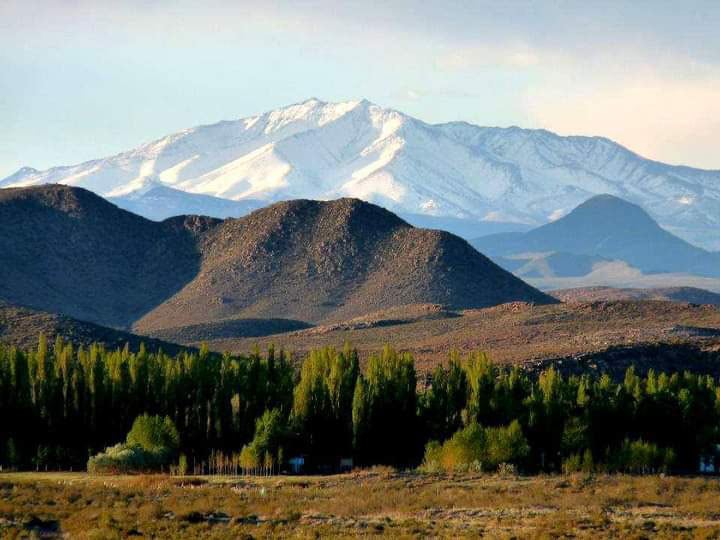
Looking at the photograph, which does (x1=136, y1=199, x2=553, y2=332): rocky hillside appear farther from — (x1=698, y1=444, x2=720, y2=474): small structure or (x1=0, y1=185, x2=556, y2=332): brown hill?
(x1=698, y1=444, x2=720, y2=474): small structure

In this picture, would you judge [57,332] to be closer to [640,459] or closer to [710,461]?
[710,461]

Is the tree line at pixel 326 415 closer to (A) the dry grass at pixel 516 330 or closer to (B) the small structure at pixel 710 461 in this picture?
(B) the small structure at pixel 710 461

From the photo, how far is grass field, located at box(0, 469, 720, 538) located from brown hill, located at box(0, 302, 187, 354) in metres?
56.9

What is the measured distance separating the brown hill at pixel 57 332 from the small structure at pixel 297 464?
4879cm

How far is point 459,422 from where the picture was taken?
73.4 m

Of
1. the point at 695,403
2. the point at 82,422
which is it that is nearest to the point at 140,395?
the point at 82,422

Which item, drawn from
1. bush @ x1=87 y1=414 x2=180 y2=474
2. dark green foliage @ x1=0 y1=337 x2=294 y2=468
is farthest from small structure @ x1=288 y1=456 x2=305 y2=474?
bush @ x1=87 y1=414 x2=180 y2=474

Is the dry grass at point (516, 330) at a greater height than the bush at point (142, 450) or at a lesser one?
greater

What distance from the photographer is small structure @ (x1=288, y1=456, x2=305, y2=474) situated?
67875 mm

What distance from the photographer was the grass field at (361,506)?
45938 millimetres

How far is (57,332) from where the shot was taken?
12181 centimetres

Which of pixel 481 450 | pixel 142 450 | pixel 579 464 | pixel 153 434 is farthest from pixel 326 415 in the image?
pixel 579 464

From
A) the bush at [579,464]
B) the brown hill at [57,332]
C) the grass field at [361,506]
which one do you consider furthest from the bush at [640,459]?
the brown hill at [57,332]

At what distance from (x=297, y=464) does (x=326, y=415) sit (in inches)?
170
